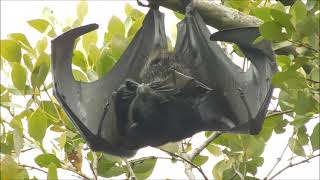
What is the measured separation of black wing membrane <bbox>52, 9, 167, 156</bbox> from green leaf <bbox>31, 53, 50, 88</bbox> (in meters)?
0.03

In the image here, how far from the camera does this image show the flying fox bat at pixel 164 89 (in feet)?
8.19

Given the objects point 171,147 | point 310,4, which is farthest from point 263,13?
point 171,147

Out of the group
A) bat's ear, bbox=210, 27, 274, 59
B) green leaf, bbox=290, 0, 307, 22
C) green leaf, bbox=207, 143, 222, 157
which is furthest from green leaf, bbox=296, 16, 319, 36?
green leaf, bbox=207, 143, 222, 157

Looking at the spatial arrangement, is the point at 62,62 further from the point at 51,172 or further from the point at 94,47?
the point at 51,172

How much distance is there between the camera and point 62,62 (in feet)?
9.06

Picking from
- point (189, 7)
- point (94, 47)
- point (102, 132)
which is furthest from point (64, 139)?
point (189, 7)

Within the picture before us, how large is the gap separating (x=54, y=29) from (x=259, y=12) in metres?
1.29

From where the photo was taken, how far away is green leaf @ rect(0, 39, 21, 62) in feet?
9.35

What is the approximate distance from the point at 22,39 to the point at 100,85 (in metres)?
0.44

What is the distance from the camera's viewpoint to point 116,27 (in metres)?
3.08

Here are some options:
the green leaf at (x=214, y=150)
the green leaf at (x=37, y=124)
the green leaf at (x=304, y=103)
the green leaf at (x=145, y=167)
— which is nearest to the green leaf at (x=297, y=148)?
the green leaf at (x=214, y=150)

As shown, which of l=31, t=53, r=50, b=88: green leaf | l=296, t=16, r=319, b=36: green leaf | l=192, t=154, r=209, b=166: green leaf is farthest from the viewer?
l=192, t=154, r=209, b=166: green leaf

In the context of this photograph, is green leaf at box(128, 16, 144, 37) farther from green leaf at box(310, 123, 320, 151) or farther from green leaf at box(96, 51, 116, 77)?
green leaf at box(310, 123, 320, 151)

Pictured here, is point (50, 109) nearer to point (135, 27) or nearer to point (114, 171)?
point (114, 171)
